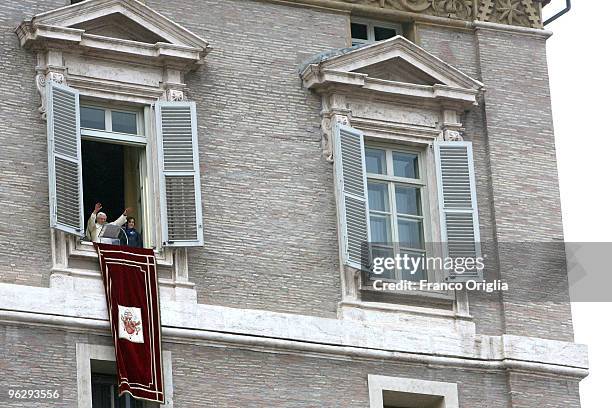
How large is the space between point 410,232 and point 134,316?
4842 millimetres

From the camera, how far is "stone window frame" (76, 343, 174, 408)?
113 feet

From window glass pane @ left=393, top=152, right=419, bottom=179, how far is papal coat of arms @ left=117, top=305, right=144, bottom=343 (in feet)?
16.5

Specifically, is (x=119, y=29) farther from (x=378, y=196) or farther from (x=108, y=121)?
(x=378, y=196)

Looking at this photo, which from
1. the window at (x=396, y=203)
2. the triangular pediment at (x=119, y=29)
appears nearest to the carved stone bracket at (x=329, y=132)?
the window at (x=396, y=203)

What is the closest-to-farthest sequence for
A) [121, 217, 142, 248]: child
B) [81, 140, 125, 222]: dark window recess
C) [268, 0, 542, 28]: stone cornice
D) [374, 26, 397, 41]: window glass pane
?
[121, 217, 142, 248]: child, [81, 140, 125, 222]: dark window recess, [268, 0, 542, 28]: stone cornice, [374, 26, 397, 41]: window glass pane

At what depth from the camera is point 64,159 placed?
35469 millimetres

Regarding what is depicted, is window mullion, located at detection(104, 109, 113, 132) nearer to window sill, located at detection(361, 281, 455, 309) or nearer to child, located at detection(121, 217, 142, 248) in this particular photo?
child, located at detection(121, 217, 142, 248)

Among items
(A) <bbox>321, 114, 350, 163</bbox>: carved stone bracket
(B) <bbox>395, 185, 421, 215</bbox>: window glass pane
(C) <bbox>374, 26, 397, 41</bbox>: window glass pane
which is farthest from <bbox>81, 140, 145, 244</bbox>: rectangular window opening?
(C) <bbox>374, 26, 397, 41</bbox>: window glass pane

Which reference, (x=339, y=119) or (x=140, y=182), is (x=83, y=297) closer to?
(x=140, y=182)

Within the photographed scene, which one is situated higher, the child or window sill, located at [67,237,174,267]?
the child

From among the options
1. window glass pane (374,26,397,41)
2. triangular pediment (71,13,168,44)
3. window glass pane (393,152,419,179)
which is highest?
window glass pane (374,26,397,41)

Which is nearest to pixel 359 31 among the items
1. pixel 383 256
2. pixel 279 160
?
pixel 279 160

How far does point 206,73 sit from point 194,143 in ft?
4.08

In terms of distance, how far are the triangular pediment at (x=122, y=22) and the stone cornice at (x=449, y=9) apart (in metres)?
2.20
